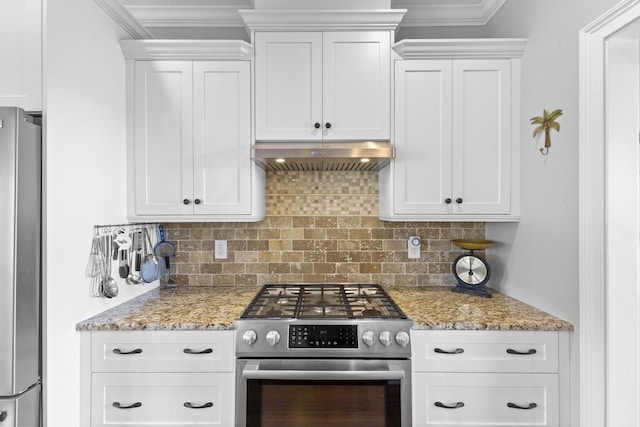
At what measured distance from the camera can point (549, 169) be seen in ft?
5.93

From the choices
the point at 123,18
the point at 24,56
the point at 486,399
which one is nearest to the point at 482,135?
the point at 486,399

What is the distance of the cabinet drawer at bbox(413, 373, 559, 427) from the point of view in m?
1.68

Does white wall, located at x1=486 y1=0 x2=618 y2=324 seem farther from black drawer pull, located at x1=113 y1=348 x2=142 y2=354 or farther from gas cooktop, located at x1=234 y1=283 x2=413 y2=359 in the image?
→ black drawer pull, located at x1=113 y1=348 x2=142 y2=354

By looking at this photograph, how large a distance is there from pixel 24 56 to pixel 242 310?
144 cm

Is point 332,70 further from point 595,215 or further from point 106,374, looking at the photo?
point 106,374

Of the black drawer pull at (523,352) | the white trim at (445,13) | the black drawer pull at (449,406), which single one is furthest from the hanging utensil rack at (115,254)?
the white trim at (445,13)

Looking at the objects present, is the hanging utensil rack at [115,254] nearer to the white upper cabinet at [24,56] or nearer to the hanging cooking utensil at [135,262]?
the hanging cooking utensil at [135,262]

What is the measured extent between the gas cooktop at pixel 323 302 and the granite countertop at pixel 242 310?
78 mm

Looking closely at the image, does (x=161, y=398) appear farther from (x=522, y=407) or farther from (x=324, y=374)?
(x=522, y=407)

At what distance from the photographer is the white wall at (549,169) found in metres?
1.63

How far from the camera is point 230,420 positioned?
1694 mm

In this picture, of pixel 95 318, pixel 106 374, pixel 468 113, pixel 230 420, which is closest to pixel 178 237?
pixel 95 318

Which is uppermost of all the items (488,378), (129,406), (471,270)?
(471,270)

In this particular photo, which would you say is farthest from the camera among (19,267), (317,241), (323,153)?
(317,241)
